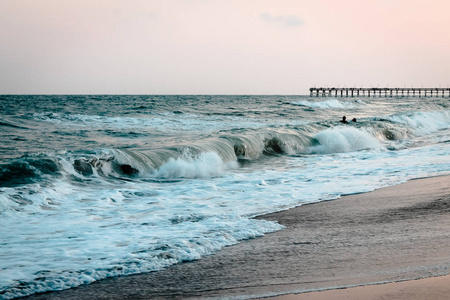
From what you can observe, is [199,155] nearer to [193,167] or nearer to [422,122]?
[193,167]

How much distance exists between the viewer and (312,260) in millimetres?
4410

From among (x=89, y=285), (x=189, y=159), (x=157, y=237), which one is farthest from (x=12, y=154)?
(x=89, y=285)

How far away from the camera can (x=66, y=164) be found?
9695 mm

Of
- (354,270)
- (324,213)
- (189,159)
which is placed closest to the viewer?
(354,270)

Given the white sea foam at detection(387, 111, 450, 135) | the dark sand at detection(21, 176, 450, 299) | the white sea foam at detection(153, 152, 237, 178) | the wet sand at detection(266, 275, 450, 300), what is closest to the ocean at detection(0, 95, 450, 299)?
the white sea foam at detection(153, 152, 237, 178)

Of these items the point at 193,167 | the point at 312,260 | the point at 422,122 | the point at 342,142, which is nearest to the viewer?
the point at 312,260

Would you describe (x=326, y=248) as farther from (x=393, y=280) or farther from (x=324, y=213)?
(x=324, y=213)

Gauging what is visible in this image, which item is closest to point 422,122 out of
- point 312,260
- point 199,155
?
point 199,155

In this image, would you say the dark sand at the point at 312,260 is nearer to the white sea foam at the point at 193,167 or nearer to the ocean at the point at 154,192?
the ocean at the point at 154,192

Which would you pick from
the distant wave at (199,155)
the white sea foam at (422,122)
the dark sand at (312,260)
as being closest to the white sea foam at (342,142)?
the distant wave at (199,155)

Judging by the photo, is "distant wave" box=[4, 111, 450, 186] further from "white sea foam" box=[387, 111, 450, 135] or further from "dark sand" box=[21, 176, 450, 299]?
"dark sand" box=[21, 176, 450, 299]

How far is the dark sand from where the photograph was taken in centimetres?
375

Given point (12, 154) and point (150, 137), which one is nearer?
point (12, 154)

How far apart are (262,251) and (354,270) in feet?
3.38
